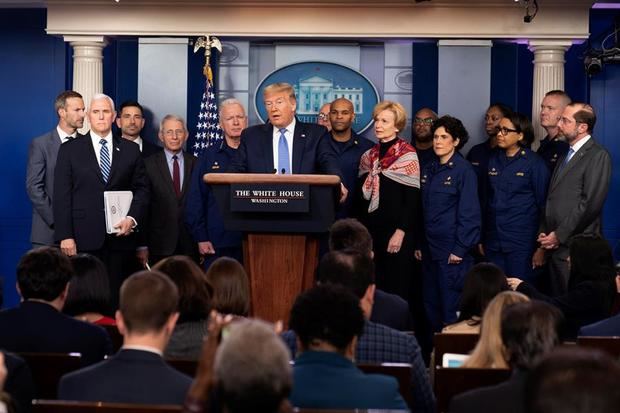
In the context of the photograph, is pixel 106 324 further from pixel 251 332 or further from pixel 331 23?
pixel 331 23

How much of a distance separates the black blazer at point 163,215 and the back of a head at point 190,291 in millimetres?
3982

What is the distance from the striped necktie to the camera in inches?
291

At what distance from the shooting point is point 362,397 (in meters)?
3.05

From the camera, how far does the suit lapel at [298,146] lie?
22.2 ft

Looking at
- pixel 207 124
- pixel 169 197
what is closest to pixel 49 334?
pixel 169 197

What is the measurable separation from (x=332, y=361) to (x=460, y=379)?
1.80ft

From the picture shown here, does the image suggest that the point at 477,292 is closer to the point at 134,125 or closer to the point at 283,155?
the point at 283,155

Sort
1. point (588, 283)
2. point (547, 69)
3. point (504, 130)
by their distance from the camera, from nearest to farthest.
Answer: point (588, 283)
point (504, 130)
point (547, 69)

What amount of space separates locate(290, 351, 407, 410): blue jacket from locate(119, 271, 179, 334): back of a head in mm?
428

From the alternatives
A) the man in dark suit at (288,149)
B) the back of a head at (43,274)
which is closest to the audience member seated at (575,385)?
the back of a head at (43,274)

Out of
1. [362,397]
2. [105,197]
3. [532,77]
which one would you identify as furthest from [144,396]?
[532,77]

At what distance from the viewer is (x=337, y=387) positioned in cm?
306

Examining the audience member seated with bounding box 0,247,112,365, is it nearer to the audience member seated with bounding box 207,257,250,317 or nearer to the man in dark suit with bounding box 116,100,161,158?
the audience member seated with bounding box 207,257,250,317

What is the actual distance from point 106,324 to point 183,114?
4345 millimetres
